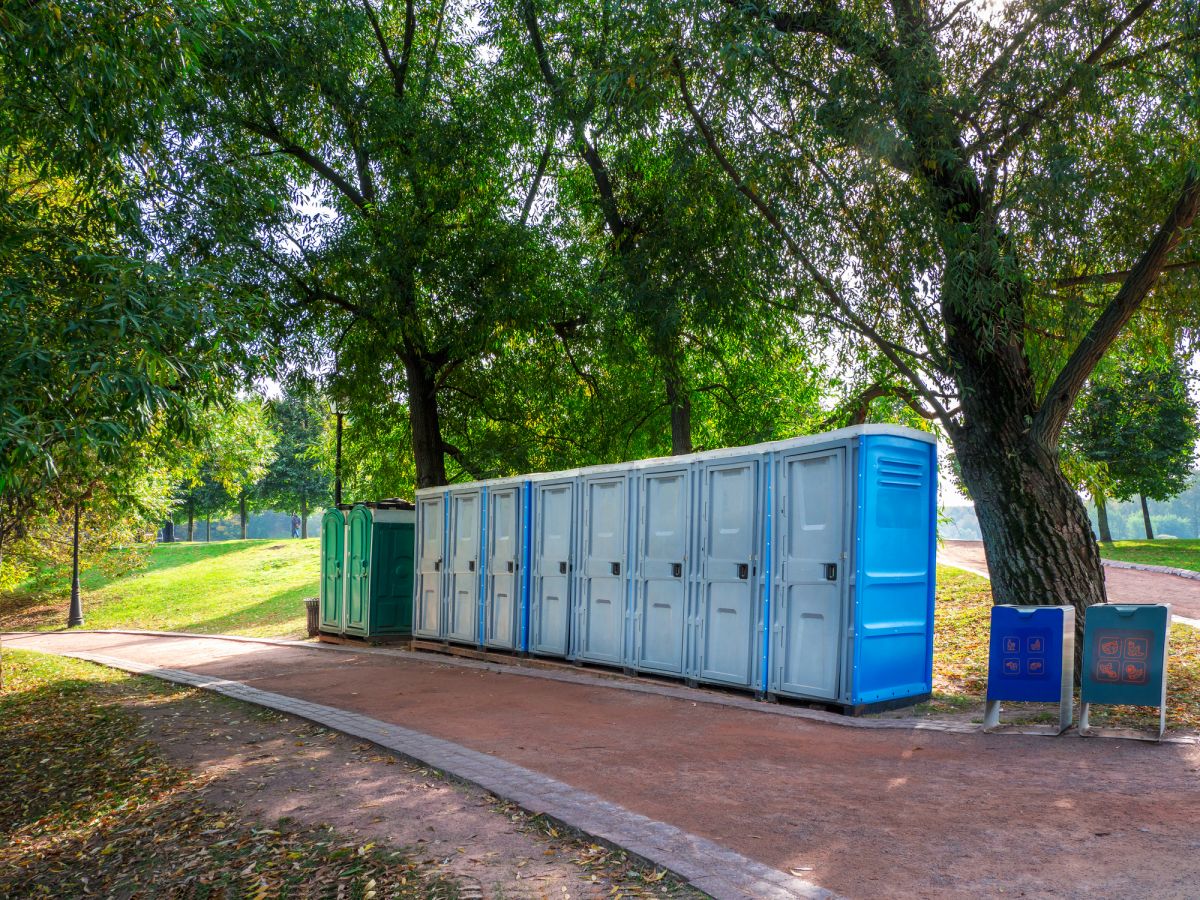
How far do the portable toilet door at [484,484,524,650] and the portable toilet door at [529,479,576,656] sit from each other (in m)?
0.29

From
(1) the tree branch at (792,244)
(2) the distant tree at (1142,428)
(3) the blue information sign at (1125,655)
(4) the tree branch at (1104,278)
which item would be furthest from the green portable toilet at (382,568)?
(2) the distant tree at (1142,428)

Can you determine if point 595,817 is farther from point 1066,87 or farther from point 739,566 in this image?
point 1066,87

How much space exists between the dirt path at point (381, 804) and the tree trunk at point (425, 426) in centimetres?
777

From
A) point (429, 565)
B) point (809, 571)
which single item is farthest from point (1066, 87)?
point (429, 565)

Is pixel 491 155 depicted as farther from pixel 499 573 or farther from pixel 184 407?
pixel 184 407

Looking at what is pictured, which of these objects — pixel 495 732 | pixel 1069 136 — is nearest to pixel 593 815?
pixel 495 732

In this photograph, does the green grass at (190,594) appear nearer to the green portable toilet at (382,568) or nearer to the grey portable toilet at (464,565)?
the green portable toilet at (382,568)

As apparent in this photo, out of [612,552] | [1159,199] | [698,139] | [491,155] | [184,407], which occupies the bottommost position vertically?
[612,552]

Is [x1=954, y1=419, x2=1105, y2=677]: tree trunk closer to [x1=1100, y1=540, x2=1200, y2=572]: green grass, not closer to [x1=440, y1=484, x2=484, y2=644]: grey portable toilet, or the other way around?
[x1=440, y1=484, x2=484, y2=644]: grey portable toilet

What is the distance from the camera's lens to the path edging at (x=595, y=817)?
4.25m

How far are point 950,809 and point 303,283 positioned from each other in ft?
41.0

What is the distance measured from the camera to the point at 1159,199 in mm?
9727

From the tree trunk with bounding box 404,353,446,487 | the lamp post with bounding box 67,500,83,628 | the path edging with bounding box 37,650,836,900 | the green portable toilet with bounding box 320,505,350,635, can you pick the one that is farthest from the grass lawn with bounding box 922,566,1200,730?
the lamp post with bounding box 67,500,83,628

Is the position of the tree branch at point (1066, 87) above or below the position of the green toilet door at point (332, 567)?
above
